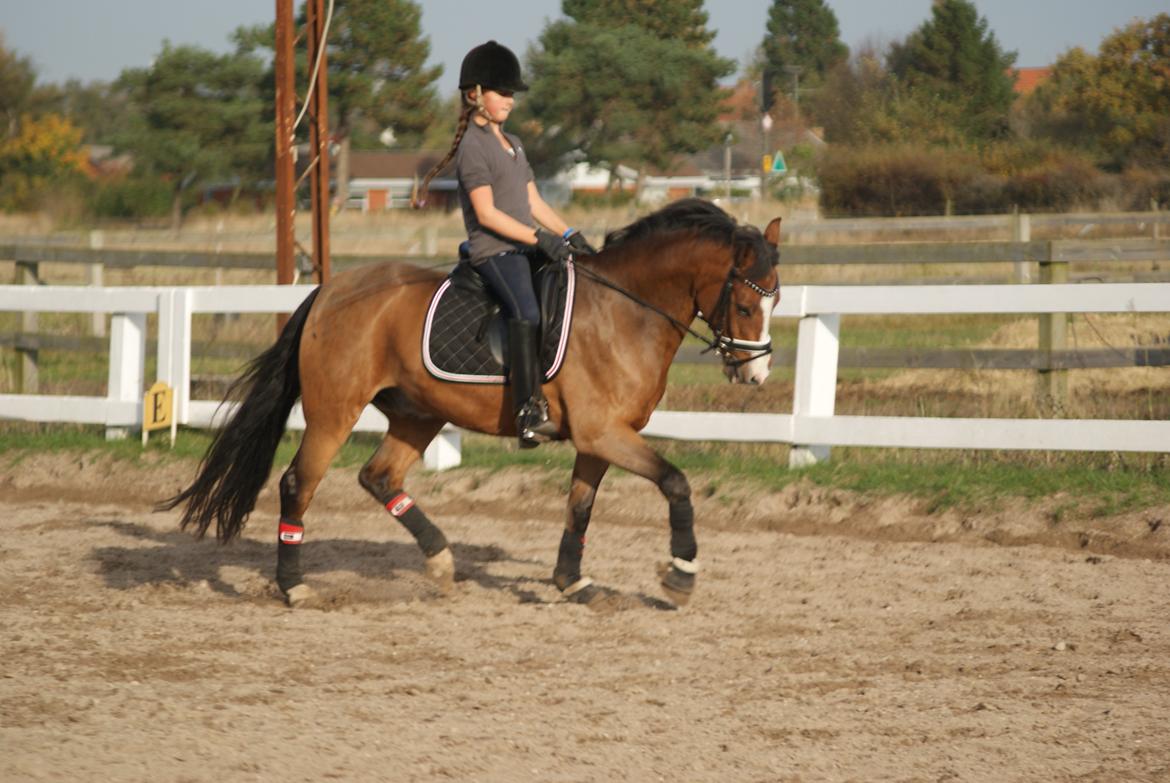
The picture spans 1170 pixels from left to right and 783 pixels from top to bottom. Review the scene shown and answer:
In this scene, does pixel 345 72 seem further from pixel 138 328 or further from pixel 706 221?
pixel 706 221

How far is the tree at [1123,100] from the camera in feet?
145

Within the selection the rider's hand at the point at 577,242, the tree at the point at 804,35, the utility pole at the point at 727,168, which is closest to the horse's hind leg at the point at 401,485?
the rider's hand at the point at 577,242

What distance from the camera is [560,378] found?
6.89 meters

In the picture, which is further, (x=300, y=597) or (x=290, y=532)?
(x=290, y=532)

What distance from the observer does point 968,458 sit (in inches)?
396

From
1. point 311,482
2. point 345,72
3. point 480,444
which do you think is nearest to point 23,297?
point 480,444

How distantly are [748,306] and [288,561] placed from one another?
2.68 metres

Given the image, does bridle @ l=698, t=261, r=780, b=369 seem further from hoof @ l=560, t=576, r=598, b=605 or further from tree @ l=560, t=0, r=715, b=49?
tree @ l=560, t=0, r=715, b=49

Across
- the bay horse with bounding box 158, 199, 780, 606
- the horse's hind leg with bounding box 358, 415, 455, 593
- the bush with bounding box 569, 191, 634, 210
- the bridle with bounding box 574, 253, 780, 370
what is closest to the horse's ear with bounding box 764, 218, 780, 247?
the bay horse with bounding box 158, 199, 780, 606

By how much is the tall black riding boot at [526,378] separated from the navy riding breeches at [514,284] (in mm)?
61

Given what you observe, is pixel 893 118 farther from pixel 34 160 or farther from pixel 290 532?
pixel 290 532

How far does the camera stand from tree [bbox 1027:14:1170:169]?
44125 mm

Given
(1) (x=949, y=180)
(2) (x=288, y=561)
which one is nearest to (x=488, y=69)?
(2) (x=288, y=561)

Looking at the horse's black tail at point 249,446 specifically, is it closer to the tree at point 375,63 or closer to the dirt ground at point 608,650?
Result: the dirt ground at point 608,650
